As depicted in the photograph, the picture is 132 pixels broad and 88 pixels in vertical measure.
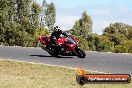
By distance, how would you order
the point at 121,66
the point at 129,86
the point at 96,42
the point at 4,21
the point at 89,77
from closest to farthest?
the point at 89,77 < the point at 129,86 < the point at 121,66 < the point at 4,21 < the point at 96,42

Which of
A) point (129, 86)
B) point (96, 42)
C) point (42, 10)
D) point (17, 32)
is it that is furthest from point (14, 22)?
point (129, 86)

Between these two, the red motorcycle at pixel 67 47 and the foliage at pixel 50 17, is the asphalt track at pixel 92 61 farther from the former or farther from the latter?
the foliage at pixel 50 17

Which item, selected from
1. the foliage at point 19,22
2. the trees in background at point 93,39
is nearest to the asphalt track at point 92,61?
the foliage at point 19,22

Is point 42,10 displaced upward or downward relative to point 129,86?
upward

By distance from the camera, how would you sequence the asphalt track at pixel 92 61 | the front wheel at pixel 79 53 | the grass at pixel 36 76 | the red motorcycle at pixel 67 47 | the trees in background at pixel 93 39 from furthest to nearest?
the trees in background at pixel 93 39
the red motorcycle at pixel 67 47
the front wheel at pixel 79 53
the asphalt track at pixel 92 61
the grass at pixel 36 76

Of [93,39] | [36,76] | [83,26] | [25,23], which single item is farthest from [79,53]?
[93,39]

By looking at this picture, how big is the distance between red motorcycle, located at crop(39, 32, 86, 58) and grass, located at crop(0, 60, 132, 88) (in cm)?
360

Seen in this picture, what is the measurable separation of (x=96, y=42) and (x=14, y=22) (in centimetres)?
2421

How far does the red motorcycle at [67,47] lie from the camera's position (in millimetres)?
19656

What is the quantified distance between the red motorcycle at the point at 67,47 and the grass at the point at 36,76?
360 cm

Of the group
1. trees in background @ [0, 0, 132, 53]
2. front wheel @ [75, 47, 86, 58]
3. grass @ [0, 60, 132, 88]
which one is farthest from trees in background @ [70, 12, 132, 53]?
grass @ [0, 60, 132, 88]

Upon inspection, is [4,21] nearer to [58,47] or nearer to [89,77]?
[58,47]

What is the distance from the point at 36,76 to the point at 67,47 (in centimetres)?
673

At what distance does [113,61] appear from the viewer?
746 inches
